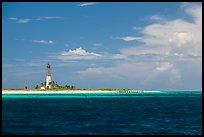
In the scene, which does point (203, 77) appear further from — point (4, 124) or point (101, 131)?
point (4, 124)

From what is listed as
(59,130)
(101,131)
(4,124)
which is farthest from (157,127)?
(4,124)

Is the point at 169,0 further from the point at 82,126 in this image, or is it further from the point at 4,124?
the point at 4,124

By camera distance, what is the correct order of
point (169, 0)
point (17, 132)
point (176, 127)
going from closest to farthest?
point (169, 0)
point (17, 132)
point (176, 127)

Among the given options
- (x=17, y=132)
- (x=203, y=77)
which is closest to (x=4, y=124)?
(x=17, y=132)

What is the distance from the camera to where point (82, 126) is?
53844mm

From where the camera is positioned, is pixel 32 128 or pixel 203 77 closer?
pixel 203 77

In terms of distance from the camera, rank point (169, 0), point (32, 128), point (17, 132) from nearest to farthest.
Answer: point (169, 0)
point (17, 132)
point (32, 128)

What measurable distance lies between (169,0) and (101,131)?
28282 mm

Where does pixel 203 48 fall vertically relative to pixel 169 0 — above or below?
below

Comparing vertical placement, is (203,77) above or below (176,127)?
above

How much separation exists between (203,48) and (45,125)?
116 feet

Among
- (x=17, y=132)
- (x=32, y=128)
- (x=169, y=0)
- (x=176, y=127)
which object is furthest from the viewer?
(x=176, y=127)

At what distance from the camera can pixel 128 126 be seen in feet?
179

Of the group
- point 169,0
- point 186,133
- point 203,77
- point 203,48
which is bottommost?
point 186,133
